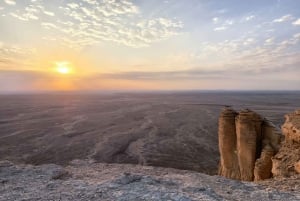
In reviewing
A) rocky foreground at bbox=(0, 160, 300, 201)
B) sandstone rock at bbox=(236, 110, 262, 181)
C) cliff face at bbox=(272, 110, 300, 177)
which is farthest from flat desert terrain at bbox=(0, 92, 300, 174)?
rocky foreground at bbox=(0, 160, 300, 201)

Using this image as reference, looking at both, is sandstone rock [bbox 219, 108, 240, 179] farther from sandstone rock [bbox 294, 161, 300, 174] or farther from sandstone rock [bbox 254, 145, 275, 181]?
sandstone rock [bbox 294, 161, 300, 174]

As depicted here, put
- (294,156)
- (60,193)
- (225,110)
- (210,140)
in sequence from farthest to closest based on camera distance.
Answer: (210,140) < (225,110) < (294,156) < (60,193)

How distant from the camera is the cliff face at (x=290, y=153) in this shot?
39.0 ft

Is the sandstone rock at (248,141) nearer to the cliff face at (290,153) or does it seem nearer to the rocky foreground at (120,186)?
the cliff face at (290,153)

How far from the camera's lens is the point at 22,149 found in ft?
120

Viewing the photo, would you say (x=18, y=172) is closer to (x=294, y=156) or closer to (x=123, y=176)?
(x=123, y=176)

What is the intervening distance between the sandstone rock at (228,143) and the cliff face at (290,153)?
391cm

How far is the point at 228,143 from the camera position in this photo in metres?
18.8

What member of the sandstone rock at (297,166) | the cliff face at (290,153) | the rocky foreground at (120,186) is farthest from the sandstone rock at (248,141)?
the rocky foreground at (120,186)

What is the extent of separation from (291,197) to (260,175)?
7.41 meters

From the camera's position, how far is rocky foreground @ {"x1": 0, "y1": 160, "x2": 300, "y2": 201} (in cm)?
763

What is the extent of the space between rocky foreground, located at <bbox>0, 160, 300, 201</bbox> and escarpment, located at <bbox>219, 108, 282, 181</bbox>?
5.73m

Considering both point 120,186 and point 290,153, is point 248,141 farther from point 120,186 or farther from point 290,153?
point 120,186

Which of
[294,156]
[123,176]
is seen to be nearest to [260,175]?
[294,156]
